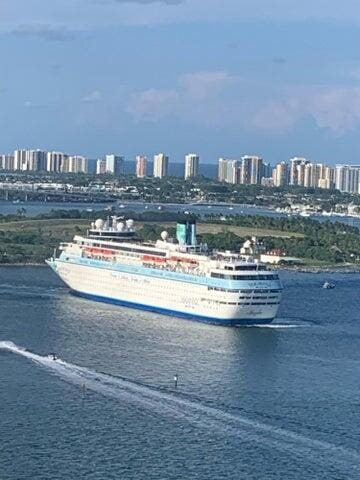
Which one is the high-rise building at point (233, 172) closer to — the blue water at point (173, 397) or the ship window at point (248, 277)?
the blue water at point (173, 397)

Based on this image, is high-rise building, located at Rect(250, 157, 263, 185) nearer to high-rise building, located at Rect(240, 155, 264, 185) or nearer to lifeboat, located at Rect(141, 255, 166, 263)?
high-rise building, located at Rect(240, 155, 264, 185)

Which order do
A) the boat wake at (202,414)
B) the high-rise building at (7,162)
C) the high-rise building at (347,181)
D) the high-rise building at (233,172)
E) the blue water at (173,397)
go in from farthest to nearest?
the high-rise building at (7,162), the high-rise building at (233,172), the high-rise building at (347,181), the boat wake at (202,414), the blue water at (173,397)

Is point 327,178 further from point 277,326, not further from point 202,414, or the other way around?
point 202,414

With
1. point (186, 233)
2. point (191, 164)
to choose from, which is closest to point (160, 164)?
point (191, 164)

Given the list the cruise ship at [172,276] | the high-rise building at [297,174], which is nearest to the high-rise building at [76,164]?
the high-rise building at [297,174]

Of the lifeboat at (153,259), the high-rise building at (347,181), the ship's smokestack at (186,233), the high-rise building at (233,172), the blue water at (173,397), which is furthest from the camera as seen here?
the high-rise building at (233,172)

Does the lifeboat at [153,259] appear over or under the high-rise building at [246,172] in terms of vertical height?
under

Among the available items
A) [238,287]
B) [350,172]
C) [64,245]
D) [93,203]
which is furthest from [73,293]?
[350,172]
